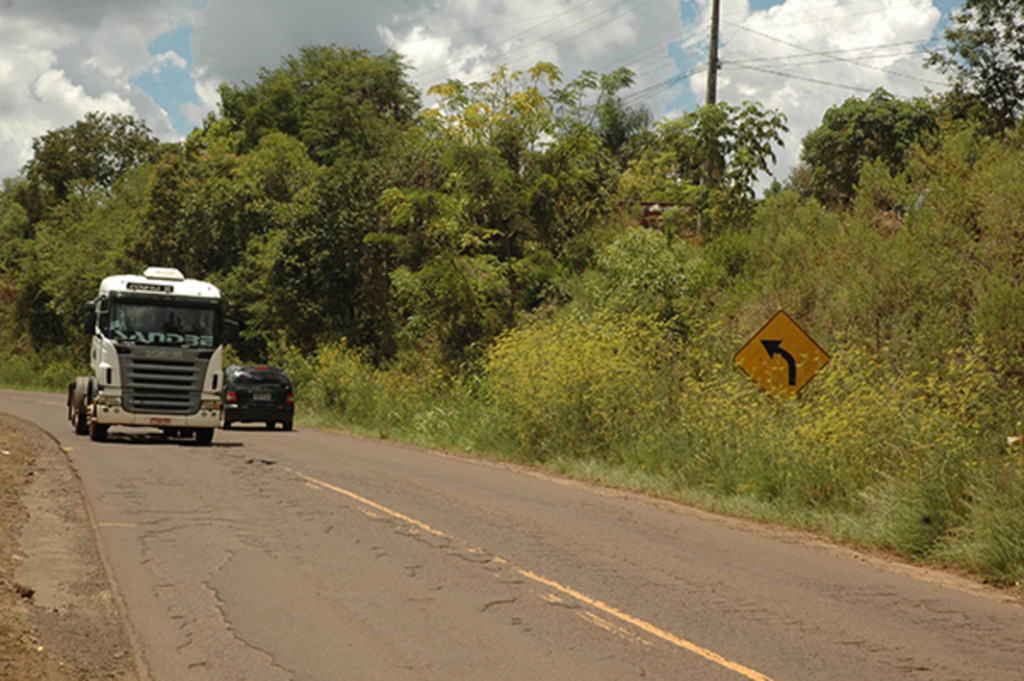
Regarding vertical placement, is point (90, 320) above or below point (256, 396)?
above

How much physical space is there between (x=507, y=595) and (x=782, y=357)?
7.57m

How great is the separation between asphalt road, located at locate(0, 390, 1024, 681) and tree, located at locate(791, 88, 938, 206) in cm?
2929

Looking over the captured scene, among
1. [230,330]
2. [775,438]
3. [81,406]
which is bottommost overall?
[81,406]

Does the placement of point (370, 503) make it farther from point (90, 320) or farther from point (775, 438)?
point (90, 320)

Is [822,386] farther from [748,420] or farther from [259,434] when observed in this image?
[259,434]

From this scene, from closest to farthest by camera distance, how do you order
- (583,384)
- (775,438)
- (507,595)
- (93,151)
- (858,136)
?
(507,595)
(775,438)
(583,384)
(858,136)
(93,151)

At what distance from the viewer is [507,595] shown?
7.52 m

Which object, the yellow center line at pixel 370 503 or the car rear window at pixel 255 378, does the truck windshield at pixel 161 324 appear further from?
the car rear window at pixel 255 378

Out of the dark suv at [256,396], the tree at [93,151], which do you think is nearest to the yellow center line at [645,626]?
the dark suv at [256,396]

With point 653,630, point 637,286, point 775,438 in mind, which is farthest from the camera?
point 637,286

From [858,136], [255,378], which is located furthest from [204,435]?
[858,136]

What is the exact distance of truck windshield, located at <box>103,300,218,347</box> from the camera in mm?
19312

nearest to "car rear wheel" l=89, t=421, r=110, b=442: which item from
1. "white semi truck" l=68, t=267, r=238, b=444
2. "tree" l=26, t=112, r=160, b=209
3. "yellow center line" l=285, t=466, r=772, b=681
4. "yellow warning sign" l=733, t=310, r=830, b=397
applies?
"white semi truck" l=68, t=267, r=238, b=444

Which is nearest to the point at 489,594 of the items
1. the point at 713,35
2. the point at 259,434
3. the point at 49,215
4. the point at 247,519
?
the point at 247,519
